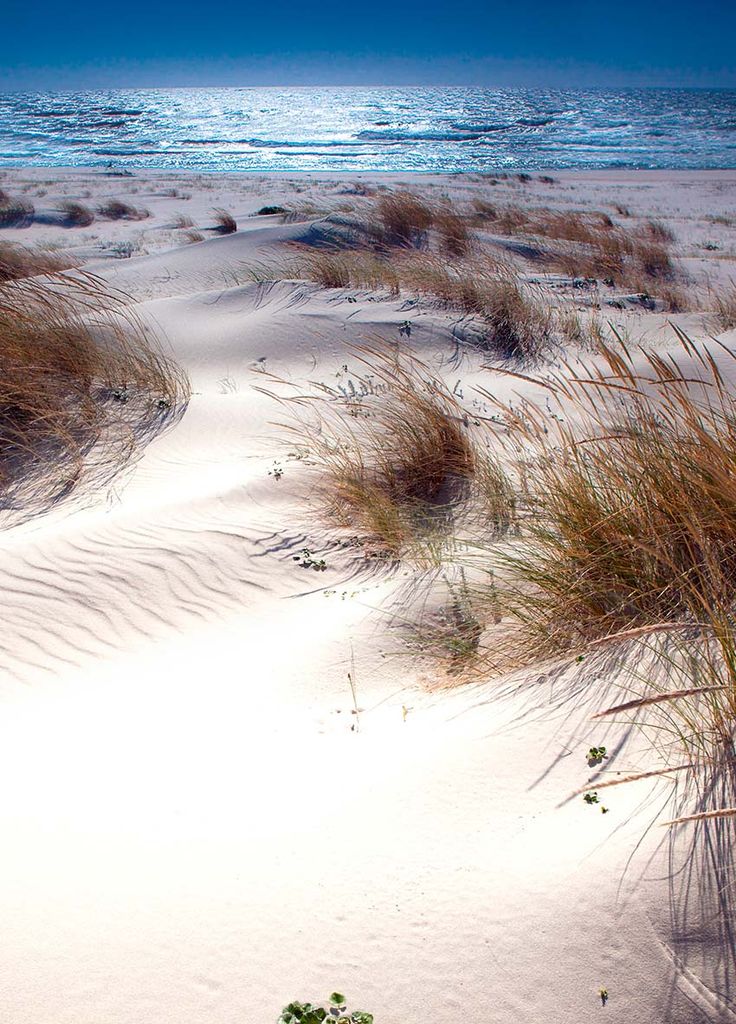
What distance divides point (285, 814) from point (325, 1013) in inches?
25.0

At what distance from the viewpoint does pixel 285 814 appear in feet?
6.70

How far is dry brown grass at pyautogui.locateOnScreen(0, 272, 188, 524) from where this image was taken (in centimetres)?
477

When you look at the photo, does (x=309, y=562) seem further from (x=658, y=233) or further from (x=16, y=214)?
(x=16, y=214)

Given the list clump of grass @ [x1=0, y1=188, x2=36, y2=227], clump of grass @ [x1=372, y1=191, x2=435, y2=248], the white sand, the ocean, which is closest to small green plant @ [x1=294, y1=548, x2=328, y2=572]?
the white sand

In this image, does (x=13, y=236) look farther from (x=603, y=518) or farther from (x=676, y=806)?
(x=676, y=806)

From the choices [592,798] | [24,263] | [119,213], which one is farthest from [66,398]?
[119,213]

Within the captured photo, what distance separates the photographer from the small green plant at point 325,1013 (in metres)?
1.43

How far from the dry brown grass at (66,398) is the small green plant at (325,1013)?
141 inches

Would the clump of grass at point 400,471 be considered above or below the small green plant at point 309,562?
above

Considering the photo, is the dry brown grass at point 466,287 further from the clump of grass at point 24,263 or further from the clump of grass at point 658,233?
the clump of grass at point 658,233

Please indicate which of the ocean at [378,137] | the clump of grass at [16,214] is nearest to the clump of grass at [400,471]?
the clump of grass at [16,214]

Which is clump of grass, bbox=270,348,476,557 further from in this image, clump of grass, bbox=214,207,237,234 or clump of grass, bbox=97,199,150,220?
clump of grass, bbox=97,199,150,220

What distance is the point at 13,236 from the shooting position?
615 inches

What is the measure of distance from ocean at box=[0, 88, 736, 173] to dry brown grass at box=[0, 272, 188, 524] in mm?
27819
